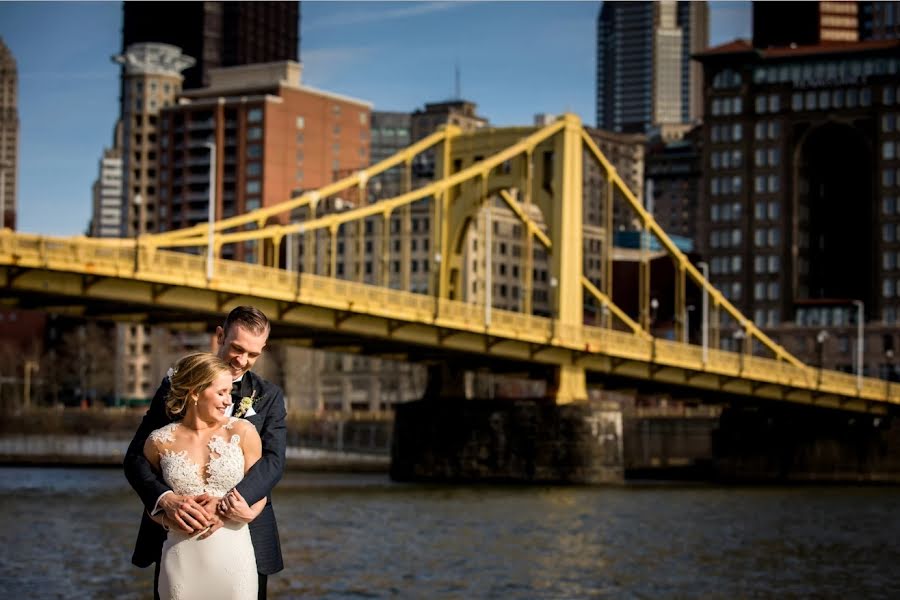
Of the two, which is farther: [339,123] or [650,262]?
[339,123]

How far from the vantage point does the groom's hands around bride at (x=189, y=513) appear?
10.2 m

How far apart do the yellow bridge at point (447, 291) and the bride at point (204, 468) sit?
45966 millimetres

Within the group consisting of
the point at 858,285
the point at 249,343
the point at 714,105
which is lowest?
the point at 249,343

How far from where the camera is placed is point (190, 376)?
1038 cm

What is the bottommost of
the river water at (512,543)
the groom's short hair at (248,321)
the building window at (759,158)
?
the river water at (512,543)

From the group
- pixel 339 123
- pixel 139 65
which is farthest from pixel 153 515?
pixel 139 65

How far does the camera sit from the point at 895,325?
147000 millimetres

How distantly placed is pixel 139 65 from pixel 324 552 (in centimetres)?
15749

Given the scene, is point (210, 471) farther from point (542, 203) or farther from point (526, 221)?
point (526, 221)

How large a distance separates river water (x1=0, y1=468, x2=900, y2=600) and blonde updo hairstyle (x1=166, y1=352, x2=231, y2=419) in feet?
65.0

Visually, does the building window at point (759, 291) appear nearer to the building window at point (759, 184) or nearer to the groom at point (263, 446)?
the building window at point (759, 184)

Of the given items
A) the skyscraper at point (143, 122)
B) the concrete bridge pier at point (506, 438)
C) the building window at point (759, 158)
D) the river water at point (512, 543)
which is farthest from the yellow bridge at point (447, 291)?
the skyscraper at point (143, 122)

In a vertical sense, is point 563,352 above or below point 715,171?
below

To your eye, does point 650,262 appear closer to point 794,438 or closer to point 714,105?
point 714,105
